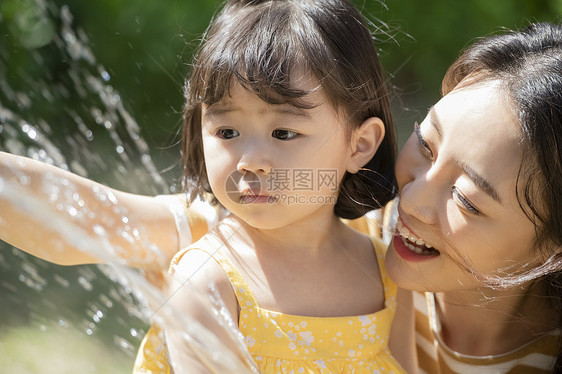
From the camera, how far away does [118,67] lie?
354cm

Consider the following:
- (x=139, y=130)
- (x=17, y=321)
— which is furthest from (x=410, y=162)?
(x=139, y=130)

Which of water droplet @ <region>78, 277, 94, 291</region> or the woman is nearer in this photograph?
the woman

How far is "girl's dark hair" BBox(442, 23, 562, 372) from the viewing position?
52.1 inches

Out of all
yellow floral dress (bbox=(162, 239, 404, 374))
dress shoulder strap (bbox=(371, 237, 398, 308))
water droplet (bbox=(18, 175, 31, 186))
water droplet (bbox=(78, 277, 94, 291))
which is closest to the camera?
water droplet (bbox=(18, 175, 31, 186))

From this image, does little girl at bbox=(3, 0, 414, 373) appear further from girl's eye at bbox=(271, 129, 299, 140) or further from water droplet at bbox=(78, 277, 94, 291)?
water droplet at bbox=(78, 277, 94, 291)

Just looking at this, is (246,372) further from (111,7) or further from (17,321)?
(111,7)

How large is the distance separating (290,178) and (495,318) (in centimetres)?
66

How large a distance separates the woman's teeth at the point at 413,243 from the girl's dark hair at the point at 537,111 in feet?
0.57

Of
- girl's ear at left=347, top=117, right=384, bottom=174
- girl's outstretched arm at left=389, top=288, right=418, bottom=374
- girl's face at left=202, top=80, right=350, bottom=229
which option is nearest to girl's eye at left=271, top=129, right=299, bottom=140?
girl's face at left=202, top=80, right=350, bottom=229

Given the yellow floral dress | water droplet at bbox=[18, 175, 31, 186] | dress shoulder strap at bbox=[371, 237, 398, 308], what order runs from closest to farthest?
1. water droplet at bbox=[18, 175, 31, 186]
2. the yellow floral dress
3. dress shoulder strap at bbox=[371, 237, 398, 308]

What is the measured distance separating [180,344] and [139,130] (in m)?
2.26

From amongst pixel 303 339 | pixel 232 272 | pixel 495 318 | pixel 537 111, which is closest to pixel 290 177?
pixel 232 272

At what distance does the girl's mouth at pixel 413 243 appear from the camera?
1.47 m

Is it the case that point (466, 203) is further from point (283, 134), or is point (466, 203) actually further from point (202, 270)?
point (202, 270)
